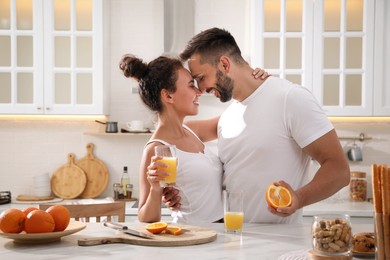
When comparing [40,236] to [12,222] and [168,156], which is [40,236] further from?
[168,156]

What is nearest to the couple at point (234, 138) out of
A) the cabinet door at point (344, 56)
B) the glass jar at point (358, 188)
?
the cabinet door at point (344, 56)

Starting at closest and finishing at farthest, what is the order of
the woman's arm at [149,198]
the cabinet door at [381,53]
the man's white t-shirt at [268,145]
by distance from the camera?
the woman's arm at [149,198]
the man's white t-shirt at [268,145]
the cabinet door at [381,53]

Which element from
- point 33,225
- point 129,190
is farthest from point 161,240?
point 129,190

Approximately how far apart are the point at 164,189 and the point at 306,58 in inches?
88.7

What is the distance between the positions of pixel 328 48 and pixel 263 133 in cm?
209

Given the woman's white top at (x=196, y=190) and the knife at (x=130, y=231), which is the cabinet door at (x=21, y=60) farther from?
the knife at (x=130, y=231)

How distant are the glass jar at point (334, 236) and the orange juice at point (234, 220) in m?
0.51

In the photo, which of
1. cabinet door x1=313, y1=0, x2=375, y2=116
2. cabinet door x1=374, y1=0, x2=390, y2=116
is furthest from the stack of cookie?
cabinet door x1=374, y1=0, x2=390, y2=116

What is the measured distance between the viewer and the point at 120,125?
4.97 m

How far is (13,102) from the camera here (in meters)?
4.59

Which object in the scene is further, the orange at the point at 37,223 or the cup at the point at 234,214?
the cup at the point at 234,214

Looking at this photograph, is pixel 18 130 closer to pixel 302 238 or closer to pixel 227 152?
pixel 227 152

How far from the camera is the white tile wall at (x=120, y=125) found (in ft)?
16.2

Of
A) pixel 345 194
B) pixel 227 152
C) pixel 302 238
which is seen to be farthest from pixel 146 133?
pixel 302 238
